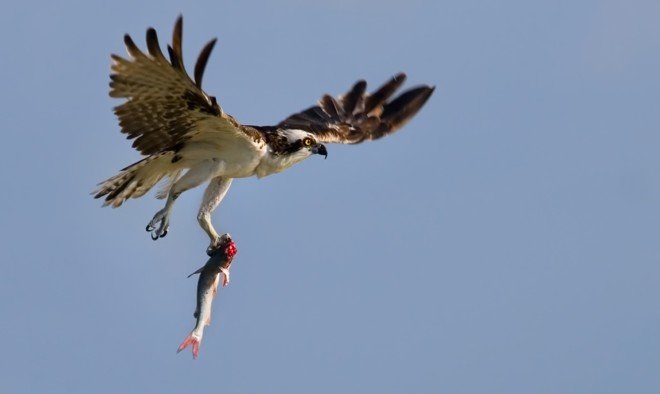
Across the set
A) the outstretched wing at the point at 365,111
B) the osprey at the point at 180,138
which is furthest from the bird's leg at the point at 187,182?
the outstretched wing at the point at 365,111

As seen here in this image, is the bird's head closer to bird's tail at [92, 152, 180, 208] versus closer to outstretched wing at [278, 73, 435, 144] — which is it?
bird's tail at [92, 152, 180, 208]

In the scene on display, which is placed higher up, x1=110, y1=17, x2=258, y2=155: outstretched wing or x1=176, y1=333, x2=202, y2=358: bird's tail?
x1=110, y1=17, x2=258, y2=155: outstretched wing

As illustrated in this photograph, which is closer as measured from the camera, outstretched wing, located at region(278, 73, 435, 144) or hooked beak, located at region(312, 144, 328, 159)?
hooked beak, located at region(312, 144, 328, 159)

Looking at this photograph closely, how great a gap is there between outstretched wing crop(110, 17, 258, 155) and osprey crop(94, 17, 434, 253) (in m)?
0.01

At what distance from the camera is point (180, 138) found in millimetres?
19625

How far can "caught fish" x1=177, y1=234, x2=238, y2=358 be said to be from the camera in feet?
57.6

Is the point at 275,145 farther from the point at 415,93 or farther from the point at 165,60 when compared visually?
the point at 415,93

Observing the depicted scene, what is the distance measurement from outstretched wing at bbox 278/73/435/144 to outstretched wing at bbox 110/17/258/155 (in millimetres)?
4047

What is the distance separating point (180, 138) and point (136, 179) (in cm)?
79

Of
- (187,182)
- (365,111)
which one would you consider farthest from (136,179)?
(365,111)

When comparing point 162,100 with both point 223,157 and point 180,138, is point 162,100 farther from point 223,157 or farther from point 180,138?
point 223,157

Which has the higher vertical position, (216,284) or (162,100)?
(162,100)

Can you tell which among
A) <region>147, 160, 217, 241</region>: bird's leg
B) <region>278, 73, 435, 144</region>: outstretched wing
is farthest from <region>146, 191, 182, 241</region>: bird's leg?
<region>278, 73, 435, 144</region>: outstretched wing

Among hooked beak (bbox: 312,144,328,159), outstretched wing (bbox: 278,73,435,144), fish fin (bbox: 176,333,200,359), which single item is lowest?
fish fin (bbox: 176,333,200,359)
